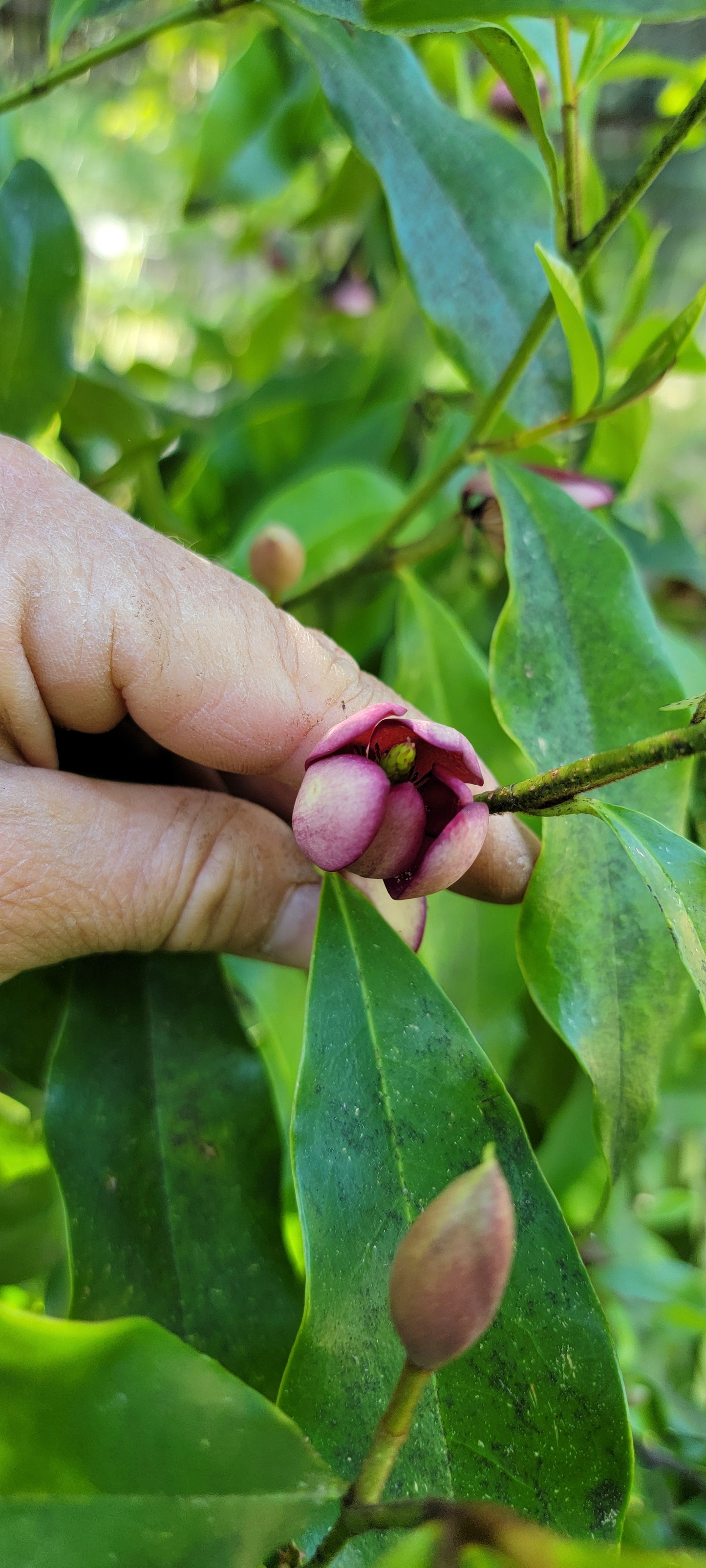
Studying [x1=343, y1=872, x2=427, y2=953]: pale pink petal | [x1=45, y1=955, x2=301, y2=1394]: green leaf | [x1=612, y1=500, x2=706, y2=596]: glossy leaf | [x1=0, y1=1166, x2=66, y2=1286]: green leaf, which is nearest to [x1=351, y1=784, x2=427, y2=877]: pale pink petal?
[x1=343, y1=872, x2=427, y2=953]: pale pink petal

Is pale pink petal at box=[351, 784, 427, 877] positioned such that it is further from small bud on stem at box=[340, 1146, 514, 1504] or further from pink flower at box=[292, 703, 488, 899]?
small bud on stem at box=[340, 1146, 514, 1504]

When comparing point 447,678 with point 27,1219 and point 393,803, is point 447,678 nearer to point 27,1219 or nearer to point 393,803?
point 393,803

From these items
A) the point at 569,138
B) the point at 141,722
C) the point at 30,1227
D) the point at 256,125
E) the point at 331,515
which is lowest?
the point at 30,1227

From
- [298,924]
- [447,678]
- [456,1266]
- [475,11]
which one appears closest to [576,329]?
[475,11]

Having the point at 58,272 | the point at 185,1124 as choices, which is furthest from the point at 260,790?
the point at 58,272

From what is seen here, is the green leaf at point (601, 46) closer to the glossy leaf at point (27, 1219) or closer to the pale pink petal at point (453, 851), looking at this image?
the pale pink petal at point (453, 851)

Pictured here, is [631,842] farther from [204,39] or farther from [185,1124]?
[204,39]

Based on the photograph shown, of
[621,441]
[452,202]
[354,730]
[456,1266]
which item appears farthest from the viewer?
[621,441]
